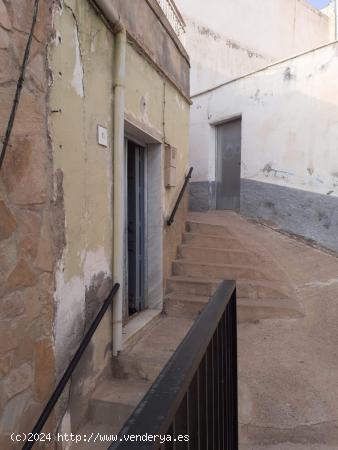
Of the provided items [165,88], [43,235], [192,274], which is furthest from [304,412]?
[165,88]

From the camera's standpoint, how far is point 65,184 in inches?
96.6

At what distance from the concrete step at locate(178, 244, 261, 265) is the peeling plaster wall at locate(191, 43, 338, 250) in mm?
1618

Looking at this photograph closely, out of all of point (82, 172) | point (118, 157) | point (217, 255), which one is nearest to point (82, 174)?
point (82, 172)

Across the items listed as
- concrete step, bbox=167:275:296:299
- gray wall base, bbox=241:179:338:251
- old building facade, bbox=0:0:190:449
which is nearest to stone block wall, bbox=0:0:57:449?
old building facade, bbox=0:0:190:449

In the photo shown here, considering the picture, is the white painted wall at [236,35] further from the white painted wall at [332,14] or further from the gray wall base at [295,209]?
the gray wall base at [295,209]

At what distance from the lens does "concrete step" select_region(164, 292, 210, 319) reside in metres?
4.45

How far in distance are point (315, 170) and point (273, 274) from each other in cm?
212

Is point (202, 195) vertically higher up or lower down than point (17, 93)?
lower down

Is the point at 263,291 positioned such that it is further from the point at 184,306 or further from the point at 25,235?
the point at 25,235

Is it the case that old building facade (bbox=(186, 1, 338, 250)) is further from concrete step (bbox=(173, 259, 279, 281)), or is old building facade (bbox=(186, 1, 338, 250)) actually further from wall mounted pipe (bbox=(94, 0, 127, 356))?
wall mounted pipe (bbox=(94, 0, 127, 356))

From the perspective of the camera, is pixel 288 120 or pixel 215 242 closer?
pixel 215 242

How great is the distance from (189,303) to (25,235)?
2.71 m

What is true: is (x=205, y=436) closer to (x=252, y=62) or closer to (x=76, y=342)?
(x=76, y=342)

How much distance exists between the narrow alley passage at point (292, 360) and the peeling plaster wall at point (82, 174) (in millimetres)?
1214
